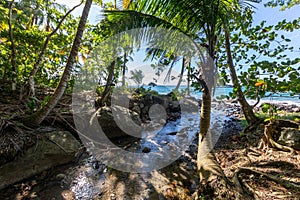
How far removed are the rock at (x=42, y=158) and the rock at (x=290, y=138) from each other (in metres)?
4.62

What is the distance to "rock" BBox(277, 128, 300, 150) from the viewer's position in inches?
125

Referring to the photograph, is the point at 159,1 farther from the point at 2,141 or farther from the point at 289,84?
the point at 2,141

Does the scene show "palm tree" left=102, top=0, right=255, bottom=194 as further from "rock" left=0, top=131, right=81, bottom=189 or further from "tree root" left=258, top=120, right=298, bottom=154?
"rock" left=0, top=131, right=81, bottom=189

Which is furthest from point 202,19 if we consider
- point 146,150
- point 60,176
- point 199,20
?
point 60,176

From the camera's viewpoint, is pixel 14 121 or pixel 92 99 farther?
pixel 92 99

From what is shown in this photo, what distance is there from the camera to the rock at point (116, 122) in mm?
4893

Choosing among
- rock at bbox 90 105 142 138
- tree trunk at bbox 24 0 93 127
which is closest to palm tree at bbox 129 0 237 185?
tree trunk at bbox 24 0 93 127

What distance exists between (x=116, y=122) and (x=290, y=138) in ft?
14.5

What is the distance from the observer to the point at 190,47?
3.46 meters

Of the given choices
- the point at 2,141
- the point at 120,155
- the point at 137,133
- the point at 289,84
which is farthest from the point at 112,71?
the point at 289,84

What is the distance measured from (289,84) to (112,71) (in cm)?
496

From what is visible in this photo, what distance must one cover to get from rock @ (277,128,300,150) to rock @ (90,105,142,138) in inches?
152

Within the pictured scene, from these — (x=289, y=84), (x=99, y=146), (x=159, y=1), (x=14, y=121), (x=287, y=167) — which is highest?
(x=159, y=1)

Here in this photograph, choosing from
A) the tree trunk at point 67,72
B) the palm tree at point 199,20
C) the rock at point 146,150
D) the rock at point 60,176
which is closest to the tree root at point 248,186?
the palm tree at point 199,20
